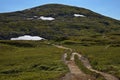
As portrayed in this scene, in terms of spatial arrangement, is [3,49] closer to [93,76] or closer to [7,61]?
[7,61]

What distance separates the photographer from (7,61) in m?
87.9

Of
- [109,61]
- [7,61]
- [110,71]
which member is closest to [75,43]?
[7,61]

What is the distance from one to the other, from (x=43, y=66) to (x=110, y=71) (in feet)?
63.0

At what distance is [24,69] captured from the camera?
71062 millimetres

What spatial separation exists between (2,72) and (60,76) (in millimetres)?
21326

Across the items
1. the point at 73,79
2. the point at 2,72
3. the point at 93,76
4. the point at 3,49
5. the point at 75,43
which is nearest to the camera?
the point at 73,79

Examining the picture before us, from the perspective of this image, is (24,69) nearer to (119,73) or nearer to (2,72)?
(2,72)

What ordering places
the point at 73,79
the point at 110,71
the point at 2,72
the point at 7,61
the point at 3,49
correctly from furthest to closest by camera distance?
1. the point at 3,49
2. the point at 7,61
3. the point at 2,72
4. the point at 110,71
5. the point at 73,79

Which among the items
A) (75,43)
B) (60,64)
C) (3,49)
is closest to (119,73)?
(60,64)

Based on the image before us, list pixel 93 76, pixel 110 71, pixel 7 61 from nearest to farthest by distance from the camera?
pixel 93 76, pixel 110 71, pixel 7 61

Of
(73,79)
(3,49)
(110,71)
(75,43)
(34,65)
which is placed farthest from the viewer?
(75,43)

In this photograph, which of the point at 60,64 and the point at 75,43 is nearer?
the point at 60,64

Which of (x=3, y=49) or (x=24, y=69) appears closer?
(x=24, y=69)

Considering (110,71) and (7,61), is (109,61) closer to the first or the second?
(110,71)
